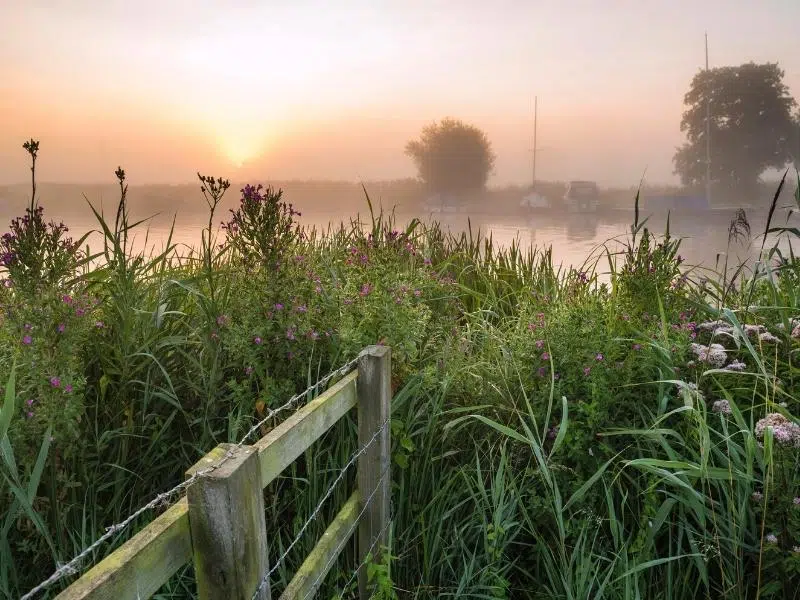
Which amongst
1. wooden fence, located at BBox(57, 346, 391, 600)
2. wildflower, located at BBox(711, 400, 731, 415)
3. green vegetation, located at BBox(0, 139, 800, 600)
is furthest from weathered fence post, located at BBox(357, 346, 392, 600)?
wildflower, located at BBox(711, 400, 731, 415)

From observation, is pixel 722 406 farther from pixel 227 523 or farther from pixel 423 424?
pixel 227 523

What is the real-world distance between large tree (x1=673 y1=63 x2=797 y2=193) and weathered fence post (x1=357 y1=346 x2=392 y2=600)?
58531 mm

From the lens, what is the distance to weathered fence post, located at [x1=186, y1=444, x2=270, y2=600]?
4.51 feet

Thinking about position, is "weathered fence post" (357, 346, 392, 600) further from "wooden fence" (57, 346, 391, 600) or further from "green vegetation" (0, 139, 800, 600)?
"wooden fence" (57, 346, 391, 600)

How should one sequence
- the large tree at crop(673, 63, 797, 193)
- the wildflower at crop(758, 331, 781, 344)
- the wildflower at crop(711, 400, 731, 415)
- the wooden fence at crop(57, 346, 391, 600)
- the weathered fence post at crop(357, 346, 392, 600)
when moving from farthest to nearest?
the large tree at crop(673, 63, 797, 193), the wildflower at crop(758, 331, 781, 344), the wildflower at crop(711, 400, 731, 415), the weathered fence post at crop(357, 346, 392, 600), the wooden fence at crop(57, 346, 391, 600)

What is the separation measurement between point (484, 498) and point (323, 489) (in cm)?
82

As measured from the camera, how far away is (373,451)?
266cm

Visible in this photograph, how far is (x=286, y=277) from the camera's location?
3242 mm

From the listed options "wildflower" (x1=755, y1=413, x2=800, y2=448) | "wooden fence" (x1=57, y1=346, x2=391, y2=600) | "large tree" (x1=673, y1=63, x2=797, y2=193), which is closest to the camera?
"wooden fence" (x1=57, y1=346, x2=391, y2=600)

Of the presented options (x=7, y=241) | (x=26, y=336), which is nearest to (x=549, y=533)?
(x=26, y=336)

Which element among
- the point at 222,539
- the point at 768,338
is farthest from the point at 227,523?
the point at 768,338

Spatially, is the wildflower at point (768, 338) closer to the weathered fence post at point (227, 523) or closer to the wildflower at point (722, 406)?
the wildflower at point (722, 406)

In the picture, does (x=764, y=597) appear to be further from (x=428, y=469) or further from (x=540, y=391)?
(x=428, y=469)

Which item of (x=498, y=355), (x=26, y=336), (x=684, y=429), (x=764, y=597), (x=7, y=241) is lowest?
(x=764, y=597)
